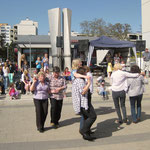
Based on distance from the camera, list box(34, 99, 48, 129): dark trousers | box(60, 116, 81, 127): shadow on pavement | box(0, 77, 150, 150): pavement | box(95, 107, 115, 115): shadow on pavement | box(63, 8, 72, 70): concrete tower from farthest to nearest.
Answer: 1. box(63, 8, 72, 70): concrete tower
2. box(95, 107, 115, 115): shadow on pavement
3. box(60, 116, 81, 127): shadow on pavement
4. box(34, 99, 48, 129): dark trousers
5. box(0, 77, 150, 150): pavement

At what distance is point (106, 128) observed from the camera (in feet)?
20.1

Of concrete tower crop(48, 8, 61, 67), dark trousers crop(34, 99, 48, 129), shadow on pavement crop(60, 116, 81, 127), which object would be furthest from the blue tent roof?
dark trousers crop(34, 99, 48, 129)

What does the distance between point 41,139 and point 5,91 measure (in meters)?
7.96

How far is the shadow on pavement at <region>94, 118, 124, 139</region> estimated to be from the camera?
561cm

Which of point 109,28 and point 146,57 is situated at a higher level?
point 109,28

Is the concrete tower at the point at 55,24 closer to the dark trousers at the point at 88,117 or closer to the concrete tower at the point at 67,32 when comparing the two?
the concrete tower at the point at 67,32

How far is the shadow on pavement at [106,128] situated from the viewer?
5613 millimetres

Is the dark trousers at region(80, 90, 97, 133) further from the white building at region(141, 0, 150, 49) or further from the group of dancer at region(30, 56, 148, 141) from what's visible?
the white building at region(141, 0, 150, 49)

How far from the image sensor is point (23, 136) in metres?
5.53

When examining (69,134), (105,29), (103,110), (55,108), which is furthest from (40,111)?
(105,29)

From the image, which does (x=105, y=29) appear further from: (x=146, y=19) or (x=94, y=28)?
(x=146, y=19)

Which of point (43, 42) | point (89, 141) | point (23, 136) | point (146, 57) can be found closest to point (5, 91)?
point (23, 136)

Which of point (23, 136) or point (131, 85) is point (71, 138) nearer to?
point (23, 136)

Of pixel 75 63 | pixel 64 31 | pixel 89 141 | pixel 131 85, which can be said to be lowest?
pixel 89 141
